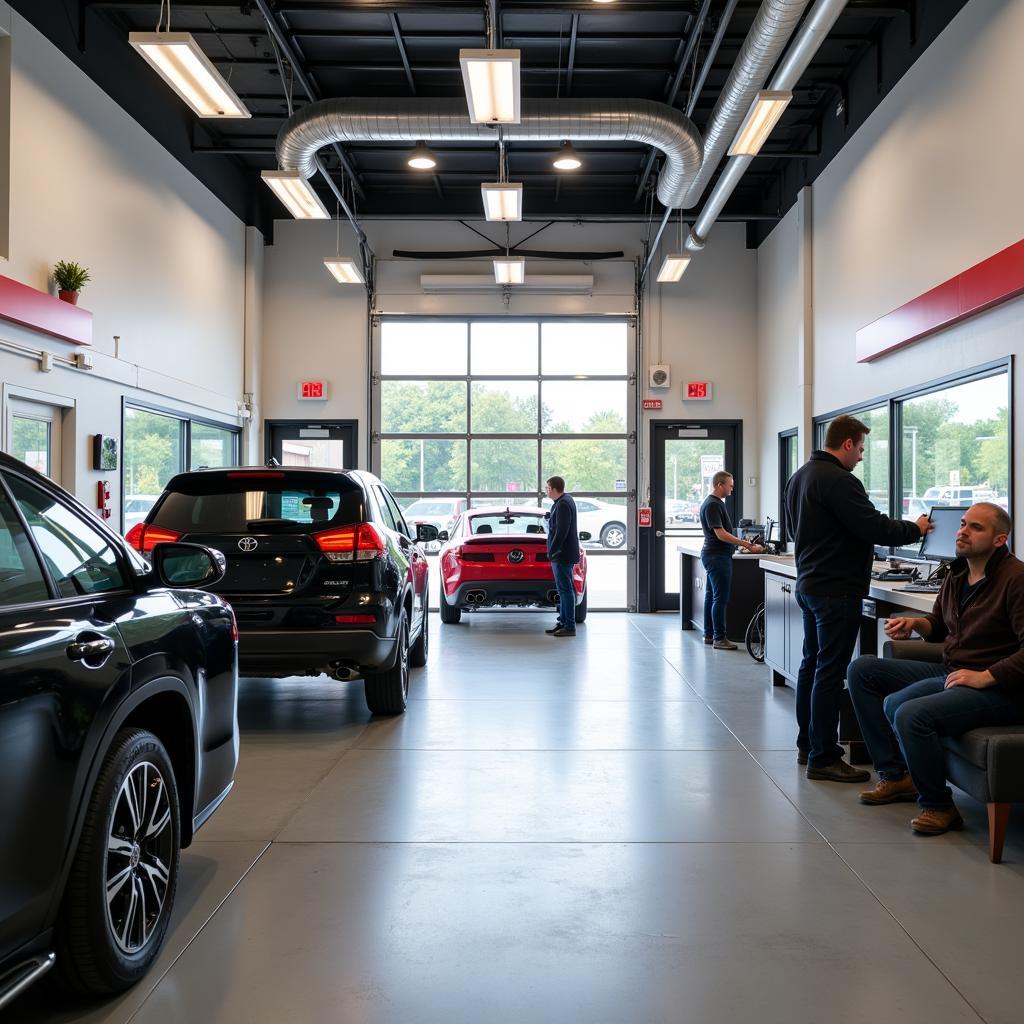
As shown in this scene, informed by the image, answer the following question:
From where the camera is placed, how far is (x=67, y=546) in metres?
2.58

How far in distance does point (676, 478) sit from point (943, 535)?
27.9 ft

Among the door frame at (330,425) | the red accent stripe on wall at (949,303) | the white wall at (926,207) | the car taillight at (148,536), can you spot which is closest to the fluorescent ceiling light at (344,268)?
the door frame at (330,425)

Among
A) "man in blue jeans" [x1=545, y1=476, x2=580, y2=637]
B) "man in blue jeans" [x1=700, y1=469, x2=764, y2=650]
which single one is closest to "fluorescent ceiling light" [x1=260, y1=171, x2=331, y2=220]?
"man in blue jeans" [x1=545, y1=476, x2=580, y2=637]

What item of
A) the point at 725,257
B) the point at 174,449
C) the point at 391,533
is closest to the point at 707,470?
the point at 725,257

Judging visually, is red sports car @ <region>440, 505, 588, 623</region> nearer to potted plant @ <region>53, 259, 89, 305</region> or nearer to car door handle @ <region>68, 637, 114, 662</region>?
potted plant @ <region>53, 259, 89, 305</region>

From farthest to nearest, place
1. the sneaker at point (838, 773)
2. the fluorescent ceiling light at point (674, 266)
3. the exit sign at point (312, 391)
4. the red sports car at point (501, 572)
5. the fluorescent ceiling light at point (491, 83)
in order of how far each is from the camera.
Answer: the exit sign at point (312, 391)
the fluorescent ceiling light at point (674, 266)
the red sports car at point (501, 572)
the fluorescent ceiling light at point (491, 83)
the sneaker at point (838, 773)

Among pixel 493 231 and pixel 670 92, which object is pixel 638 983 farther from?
pixel 493 231

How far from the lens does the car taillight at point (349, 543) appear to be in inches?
222

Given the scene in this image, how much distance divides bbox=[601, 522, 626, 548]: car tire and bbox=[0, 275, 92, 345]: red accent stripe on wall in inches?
309

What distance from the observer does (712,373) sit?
1393 centimetres

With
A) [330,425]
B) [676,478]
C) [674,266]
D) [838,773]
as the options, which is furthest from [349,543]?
[676,478]

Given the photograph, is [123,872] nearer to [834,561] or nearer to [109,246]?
[834,561]

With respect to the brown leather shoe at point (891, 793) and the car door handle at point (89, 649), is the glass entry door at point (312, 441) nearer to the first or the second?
the brown leather shoe at point (891, 793)

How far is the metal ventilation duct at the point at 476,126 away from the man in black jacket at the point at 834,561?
474 centimetres
